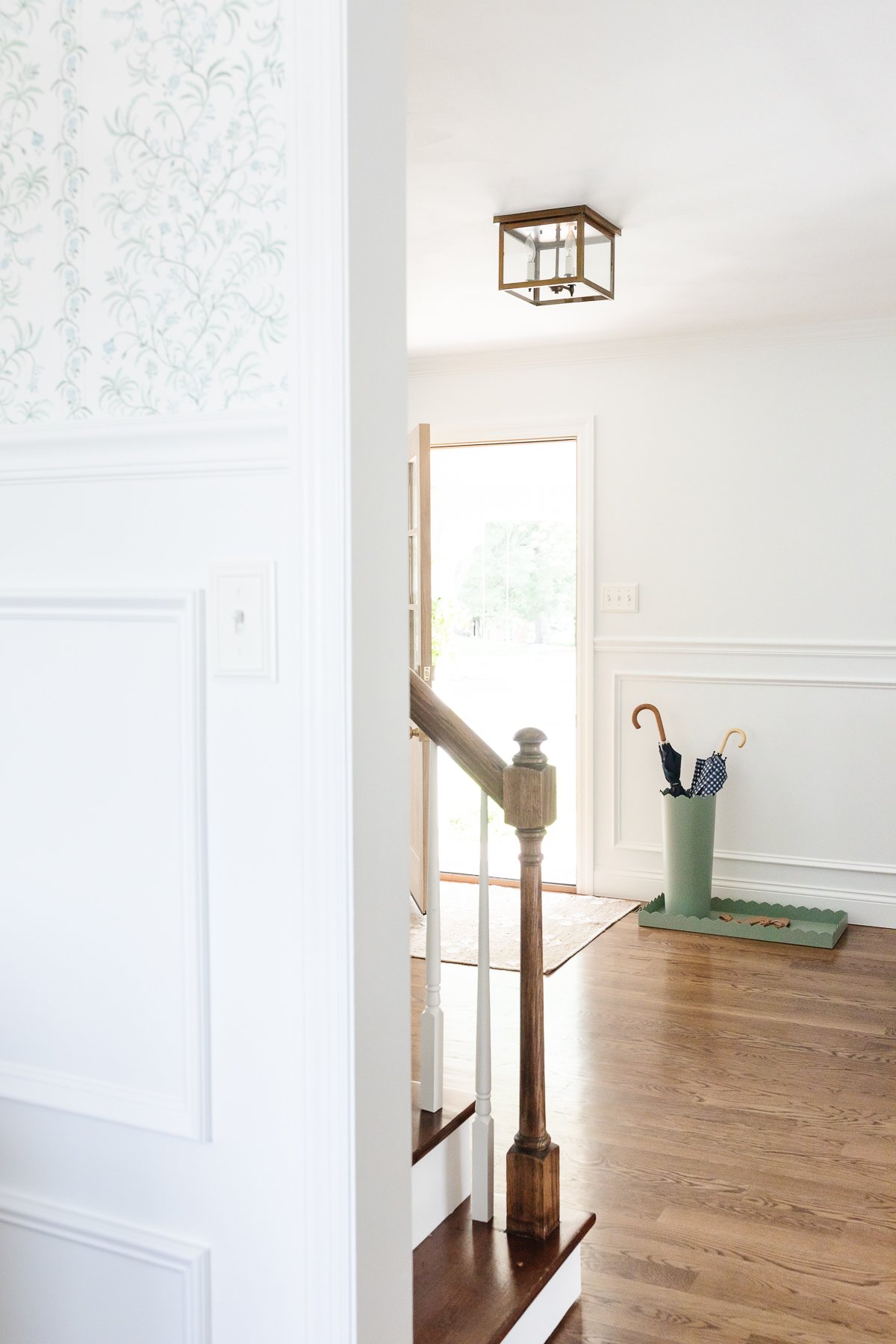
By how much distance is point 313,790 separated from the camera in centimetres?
118

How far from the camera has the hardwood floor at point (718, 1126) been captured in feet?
7.38

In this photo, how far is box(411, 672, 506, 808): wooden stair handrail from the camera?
2.08m

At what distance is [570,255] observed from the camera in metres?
3.34

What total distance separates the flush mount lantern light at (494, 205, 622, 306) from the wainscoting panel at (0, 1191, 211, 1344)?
260 cm

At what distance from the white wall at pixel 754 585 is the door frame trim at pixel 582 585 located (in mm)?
35

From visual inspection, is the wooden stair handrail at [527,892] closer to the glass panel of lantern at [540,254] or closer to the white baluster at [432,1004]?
the white baluster at [432,1004]

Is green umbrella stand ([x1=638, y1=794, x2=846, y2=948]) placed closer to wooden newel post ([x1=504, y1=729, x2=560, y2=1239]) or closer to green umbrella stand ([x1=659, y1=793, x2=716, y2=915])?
green umbrella stand ([x1=659, y1=793, x2=716, y2=915])

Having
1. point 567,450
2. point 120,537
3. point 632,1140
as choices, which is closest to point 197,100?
point 120,537

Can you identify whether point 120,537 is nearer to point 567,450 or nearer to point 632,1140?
point 632,1140

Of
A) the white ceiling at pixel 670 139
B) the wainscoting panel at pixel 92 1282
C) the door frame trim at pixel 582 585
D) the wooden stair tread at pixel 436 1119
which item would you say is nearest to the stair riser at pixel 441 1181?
the wooden stair tread at pixel 436 1119

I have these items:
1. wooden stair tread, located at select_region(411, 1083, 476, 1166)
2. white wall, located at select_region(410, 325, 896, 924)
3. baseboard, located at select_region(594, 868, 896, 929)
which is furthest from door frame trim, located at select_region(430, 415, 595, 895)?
wooden stair tread, located at select_region(411, 1083, 476, 1166)

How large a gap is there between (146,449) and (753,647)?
13.1ft

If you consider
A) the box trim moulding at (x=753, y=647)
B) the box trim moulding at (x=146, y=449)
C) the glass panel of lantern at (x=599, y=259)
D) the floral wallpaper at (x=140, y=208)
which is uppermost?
the glass panel of lantern at (x=599, y=259)

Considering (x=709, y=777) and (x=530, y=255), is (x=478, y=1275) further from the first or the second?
(x=709, y=777)
